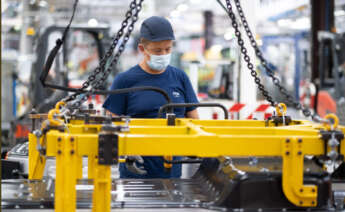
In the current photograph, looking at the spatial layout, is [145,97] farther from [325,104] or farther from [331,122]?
[325,104]

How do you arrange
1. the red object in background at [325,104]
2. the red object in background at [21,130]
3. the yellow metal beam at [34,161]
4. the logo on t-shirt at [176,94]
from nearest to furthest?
the yellow metal beam at [34,161] < the logo on t-shirt at [176,94] < the red object in background at [21,130] < the red object in background at [325,104]

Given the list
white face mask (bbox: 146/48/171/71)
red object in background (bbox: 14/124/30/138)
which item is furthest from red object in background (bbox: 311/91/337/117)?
white face mask (bbox: 146/48/171/71)

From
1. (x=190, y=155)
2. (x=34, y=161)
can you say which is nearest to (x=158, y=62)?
(x=34, y=161)

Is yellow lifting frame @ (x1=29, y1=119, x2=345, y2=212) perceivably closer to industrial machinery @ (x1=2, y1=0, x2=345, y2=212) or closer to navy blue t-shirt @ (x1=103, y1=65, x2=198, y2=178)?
industrial machinery @ (x1=2, y1=0, x2=345, y2=212)

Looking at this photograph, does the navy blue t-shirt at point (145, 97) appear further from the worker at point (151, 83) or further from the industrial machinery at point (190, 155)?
the industrial machinery at point (190, 155)

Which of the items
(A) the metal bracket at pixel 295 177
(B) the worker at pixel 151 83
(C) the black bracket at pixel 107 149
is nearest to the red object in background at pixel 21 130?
(B) the worker at pixel 151 83

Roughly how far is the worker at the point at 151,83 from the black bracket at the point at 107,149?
1.45 m

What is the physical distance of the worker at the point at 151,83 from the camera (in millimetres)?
3846

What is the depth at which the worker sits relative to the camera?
3.85m

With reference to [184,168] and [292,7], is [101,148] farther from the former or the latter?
[292,7]

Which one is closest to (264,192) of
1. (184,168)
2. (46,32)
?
(184,168)

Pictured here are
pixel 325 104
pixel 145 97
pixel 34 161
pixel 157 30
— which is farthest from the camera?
pixel 325 104

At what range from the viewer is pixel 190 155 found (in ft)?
8.39

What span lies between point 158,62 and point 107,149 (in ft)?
5.52
